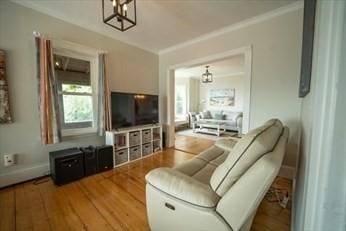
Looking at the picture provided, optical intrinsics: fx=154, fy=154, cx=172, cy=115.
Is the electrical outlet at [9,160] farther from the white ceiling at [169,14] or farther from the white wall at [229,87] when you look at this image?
the white wall at [229,87]

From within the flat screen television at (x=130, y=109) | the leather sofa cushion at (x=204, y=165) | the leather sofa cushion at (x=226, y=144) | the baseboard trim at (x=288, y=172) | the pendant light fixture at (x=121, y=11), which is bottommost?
the baseboard trim at (x=288, y=172)

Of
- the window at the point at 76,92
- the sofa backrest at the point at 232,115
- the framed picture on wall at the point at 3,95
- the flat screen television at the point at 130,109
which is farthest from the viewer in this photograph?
the sofa backrest at the point at 232,115

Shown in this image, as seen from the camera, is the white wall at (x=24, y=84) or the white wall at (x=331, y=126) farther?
the white wall at (x=24, y=84)

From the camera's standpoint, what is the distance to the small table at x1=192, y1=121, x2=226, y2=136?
5.74 m

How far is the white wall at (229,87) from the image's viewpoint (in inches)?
262

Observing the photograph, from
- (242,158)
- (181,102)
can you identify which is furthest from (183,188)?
(181,102)

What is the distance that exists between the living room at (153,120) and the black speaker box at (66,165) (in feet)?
0.05

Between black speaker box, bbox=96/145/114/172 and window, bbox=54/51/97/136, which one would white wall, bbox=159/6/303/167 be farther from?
window, bbox=54/51/97/136

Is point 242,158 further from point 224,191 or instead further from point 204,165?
point 204,165

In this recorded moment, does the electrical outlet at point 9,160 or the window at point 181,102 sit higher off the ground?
the window at point 181,102

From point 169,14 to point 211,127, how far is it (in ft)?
14.8

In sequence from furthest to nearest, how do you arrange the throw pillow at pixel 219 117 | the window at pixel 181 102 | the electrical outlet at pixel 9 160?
the window at pixel 181 102
the throw pillow at pixel 219 117
the electrical outlet at pixel 9 160

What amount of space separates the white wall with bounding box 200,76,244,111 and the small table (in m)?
1.35

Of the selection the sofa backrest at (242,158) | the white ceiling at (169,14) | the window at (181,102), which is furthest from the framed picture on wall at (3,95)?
the window at (181,102)
